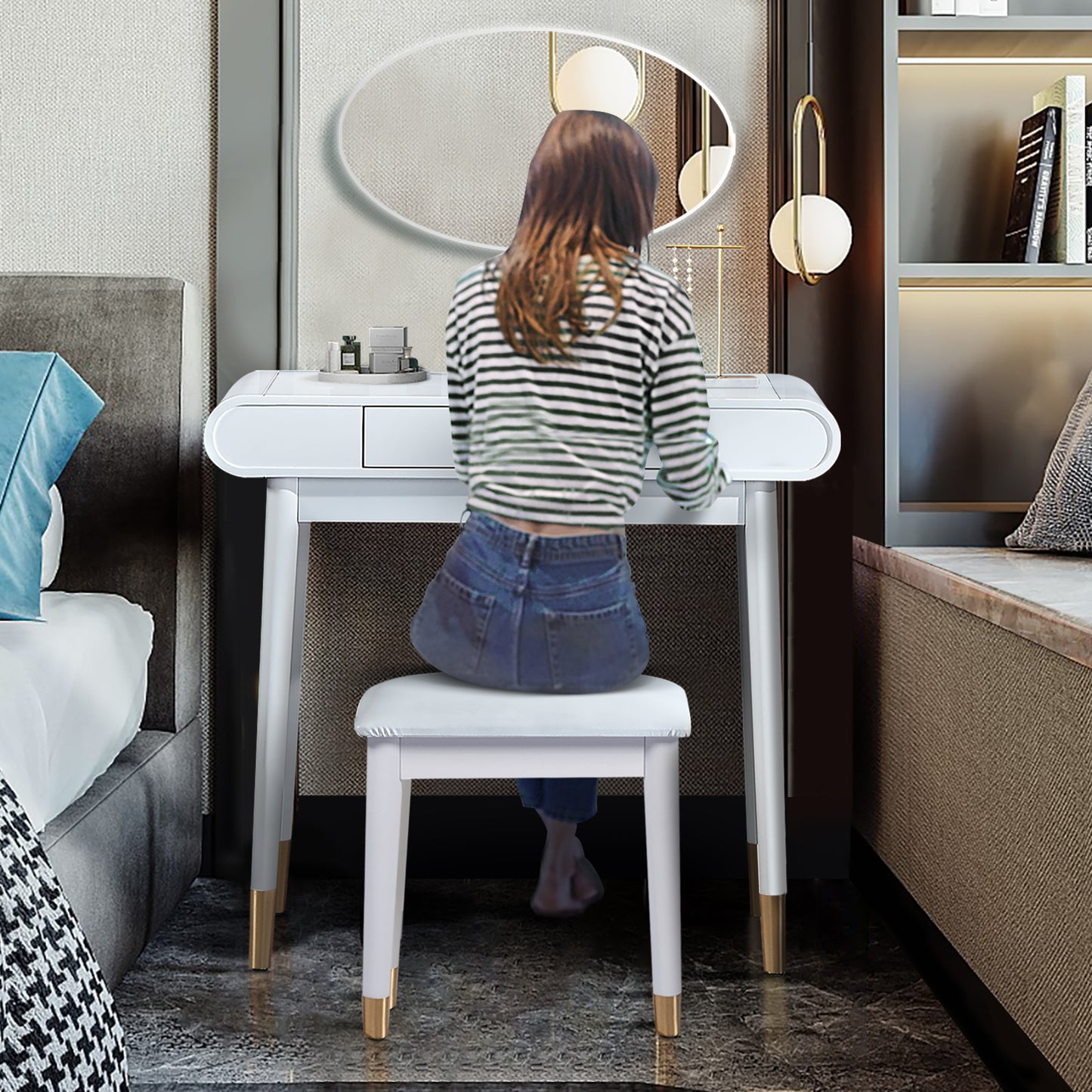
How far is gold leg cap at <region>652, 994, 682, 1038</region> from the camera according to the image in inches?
67.7

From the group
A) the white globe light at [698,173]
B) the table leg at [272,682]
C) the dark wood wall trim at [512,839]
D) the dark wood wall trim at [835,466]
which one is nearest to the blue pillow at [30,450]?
the table leg at [272,682]

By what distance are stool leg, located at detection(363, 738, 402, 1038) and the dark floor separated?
0.50 feet

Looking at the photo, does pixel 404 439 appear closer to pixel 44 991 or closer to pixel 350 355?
pixel 350 355

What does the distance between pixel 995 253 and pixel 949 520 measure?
602 mm

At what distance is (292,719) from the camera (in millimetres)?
2119

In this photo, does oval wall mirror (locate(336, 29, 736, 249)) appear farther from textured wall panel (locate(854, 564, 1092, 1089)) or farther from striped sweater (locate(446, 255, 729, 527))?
textured wall panel (locate(854, 564, 1092, 1089))

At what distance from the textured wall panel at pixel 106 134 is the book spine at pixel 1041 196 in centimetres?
154

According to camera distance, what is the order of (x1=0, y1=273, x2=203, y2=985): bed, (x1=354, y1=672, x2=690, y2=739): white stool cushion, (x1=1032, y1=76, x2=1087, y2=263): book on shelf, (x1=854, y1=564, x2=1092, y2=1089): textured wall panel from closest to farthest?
1. (x1=854, y1=564, x2=1092, y2=1089): textured wall panel
2. (x1=354, y1=672, x2=690, y2=739): white stool cushion
3. (x1=0, y1=273, x2=203, y2=985): bed
4. (x1=1032, y1=76, x2=1087, y2=263): book on shelf

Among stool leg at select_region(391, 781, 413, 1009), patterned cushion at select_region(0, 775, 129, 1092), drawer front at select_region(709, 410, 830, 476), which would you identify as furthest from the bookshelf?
patterned cushion at select_region(0, 775, 129, 1092)

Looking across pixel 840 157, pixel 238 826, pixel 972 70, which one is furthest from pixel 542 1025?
pixel 972 70

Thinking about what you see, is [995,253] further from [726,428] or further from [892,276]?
[726,428]

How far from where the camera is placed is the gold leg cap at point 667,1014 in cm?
172

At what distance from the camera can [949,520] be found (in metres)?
2.23

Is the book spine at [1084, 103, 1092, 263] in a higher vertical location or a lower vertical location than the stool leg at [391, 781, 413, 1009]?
higher
